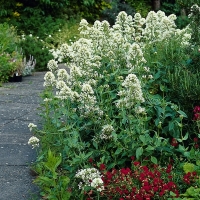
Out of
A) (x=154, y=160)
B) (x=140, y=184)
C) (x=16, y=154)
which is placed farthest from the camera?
(x=16, y=154)

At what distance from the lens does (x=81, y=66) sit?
16.5ft

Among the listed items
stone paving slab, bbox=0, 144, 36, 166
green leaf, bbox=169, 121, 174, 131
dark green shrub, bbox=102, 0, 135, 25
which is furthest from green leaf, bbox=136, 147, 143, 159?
dark green shrub, bbox=102, 0, 135, 25

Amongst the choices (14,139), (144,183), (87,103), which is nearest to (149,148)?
(144,183)

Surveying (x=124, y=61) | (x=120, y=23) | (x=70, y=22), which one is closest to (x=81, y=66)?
(x=124, y=61)

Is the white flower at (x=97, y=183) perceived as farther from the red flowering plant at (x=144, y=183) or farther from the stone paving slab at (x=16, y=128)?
the stone paving slab at (x=16, y=128)

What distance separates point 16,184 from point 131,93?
1.23m

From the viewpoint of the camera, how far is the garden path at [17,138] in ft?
14.3

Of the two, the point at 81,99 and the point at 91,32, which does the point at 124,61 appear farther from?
the point at 81,99

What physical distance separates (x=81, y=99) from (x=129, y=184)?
976 millimetres

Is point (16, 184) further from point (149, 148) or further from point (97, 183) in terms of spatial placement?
point (149, 148)

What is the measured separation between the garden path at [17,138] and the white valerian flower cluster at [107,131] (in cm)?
70

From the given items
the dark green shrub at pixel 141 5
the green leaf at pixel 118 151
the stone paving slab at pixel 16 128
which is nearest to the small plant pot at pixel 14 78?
the stone paving slab at pixel 16 128

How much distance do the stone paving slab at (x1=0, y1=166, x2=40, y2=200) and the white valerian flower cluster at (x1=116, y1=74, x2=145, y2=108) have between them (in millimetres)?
995

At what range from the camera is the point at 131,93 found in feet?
13.5
